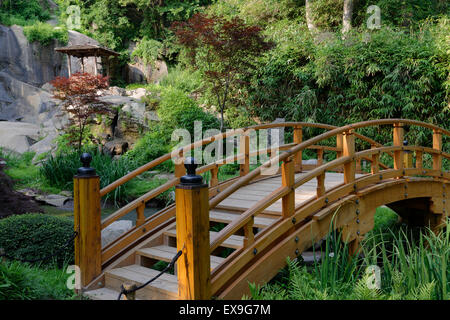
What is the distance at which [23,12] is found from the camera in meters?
18.5

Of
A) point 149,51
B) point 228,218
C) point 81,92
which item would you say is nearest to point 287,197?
point 228,218

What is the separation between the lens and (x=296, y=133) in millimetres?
5879

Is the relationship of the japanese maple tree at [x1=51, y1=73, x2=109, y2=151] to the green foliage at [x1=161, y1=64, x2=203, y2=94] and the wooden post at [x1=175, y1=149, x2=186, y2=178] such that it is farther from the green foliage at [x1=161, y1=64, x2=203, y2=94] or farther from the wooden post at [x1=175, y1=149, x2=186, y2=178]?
the wooden post at [x1=175, y1=149, x2=186, y2=178]

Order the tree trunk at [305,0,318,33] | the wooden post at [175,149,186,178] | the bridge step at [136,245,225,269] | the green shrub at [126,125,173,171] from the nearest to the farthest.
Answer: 1. the bridge step at [136,245,225,269]
2. the wooden post at [175,149,186,178]
3. the green shrub at [126,125,173,171]
4. the tree trunk at [305,0,318,33]

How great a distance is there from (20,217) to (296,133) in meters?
3.80

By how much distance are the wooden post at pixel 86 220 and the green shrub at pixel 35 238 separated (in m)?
0.83

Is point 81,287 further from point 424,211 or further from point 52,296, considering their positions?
point 424,211

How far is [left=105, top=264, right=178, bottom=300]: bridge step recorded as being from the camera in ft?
10.4

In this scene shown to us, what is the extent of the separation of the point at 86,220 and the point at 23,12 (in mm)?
18668

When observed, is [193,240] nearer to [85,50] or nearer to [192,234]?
[192,234]

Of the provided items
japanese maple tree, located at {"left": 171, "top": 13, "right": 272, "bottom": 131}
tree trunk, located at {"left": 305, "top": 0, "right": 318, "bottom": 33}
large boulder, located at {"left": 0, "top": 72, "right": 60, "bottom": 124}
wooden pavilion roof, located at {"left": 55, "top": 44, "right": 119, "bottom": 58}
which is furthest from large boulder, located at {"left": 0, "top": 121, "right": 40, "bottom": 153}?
tree trunk, located at {"left": 305, "top": 0, "right": 318, "bottom": 33}

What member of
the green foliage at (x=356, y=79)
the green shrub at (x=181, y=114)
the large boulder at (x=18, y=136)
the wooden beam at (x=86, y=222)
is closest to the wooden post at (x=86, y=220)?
the wooden beam at (x=86, y=222)

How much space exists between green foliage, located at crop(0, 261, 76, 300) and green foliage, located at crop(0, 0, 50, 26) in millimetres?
16705

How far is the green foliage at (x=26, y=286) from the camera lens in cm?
296
